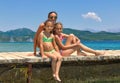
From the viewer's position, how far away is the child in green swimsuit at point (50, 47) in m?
10.9

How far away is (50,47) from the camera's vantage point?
11.2m

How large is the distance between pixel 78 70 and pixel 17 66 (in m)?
2.47

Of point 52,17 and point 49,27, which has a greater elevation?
point 52,17

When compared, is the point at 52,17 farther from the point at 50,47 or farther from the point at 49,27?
the point at 50,47

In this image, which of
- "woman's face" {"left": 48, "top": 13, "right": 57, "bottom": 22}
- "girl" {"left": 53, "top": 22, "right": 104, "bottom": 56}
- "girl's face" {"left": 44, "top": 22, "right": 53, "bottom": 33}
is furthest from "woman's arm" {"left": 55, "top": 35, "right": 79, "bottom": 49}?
"woman's face" {"left": 48, "top": 13, "right": 57, "bottom": 22}

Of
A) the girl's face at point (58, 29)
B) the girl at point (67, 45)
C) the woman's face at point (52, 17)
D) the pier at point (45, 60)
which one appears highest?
the woman's face at point (52, 17)

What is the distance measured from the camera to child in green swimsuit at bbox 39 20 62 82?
10.9 meters

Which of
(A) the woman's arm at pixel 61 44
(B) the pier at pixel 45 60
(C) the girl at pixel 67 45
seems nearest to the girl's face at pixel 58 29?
(C) the girl at pixel 67 45

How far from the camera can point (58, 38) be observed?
454 inches

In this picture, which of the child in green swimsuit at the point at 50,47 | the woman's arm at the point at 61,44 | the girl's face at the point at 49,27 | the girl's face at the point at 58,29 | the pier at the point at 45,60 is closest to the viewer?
the pier at the point at 45,60

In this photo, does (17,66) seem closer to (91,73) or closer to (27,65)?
(27,65)

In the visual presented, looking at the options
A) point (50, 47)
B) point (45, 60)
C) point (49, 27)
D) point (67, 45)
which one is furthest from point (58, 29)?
point (45, 60)

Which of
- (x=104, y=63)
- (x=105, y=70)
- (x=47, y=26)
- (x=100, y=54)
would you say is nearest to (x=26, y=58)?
(x=47, y=26)

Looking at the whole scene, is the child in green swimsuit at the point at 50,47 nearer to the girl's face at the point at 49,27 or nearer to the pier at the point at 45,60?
the girl's face at the point at 49,27
